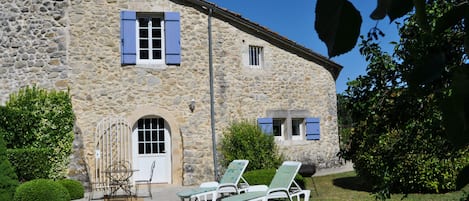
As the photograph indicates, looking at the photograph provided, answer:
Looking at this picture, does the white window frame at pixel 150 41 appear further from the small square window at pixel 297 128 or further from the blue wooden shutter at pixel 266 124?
the small square window at pixel 297 128

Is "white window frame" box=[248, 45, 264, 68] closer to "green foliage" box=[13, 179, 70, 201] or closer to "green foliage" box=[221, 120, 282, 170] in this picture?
"green foliage" box=[221, 120, 282, 170]

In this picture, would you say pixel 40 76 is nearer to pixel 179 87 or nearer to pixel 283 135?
pixel 179 87

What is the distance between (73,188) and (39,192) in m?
1.88

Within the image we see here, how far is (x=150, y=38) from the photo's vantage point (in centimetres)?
1244

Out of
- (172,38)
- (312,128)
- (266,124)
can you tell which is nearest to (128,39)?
(172,38)

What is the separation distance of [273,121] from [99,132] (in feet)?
16.3

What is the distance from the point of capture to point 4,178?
8453mm

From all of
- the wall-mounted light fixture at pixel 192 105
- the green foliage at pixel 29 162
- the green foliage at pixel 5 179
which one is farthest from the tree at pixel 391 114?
the wall-mounted light fixture at pixel 192 105

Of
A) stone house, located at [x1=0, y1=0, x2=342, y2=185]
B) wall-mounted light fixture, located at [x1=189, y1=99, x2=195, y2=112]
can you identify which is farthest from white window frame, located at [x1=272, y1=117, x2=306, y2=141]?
wall-mounted light fixture, located at [x1=189, y1=99, x2=195, y2=112]

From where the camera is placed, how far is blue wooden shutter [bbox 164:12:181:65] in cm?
1234

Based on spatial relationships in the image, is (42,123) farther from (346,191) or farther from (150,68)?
(346,191)

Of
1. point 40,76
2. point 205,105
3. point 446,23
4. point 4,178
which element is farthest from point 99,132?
point 446,23

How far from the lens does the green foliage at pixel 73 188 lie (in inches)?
407

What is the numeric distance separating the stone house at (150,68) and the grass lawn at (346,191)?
7.17 feet
